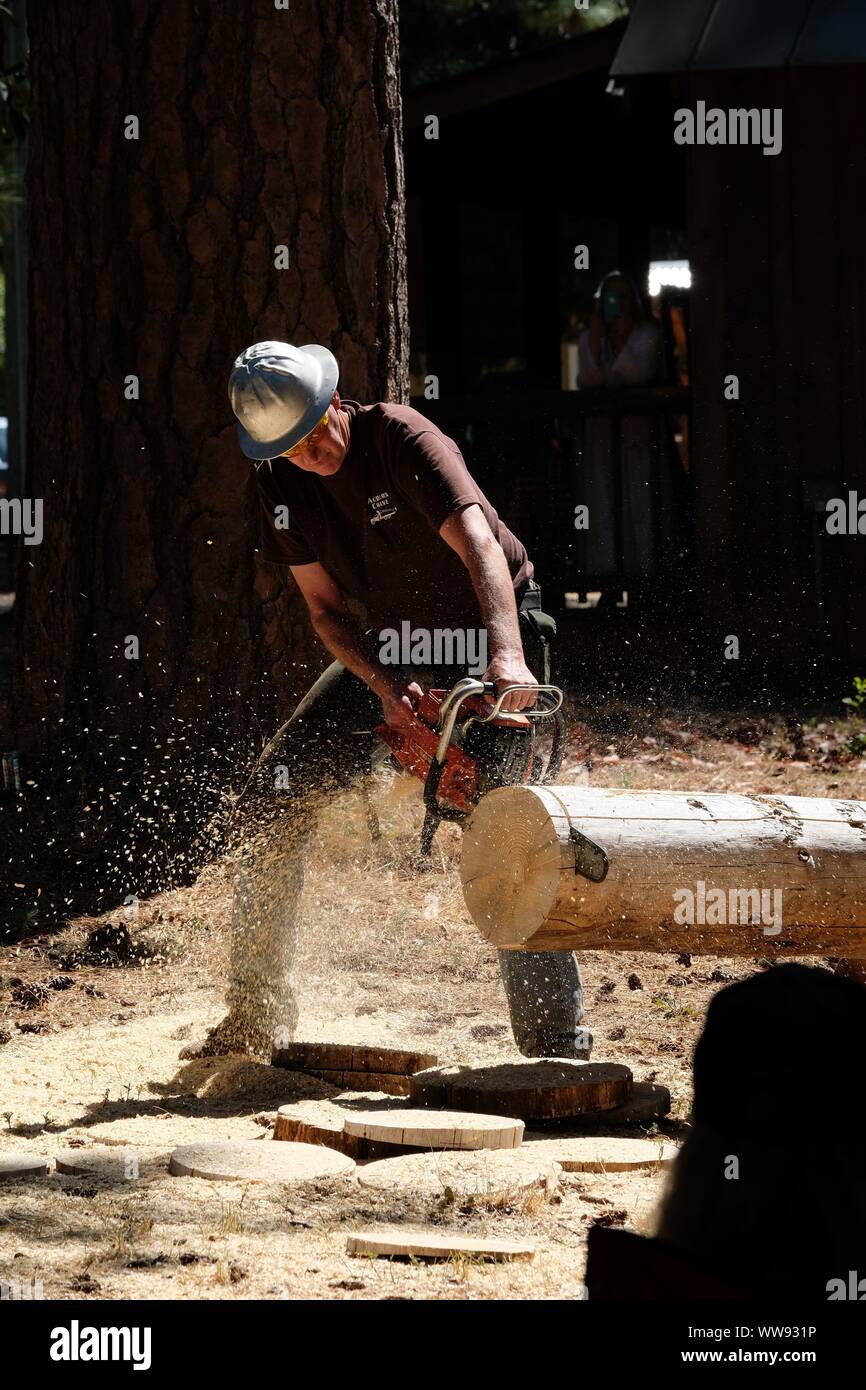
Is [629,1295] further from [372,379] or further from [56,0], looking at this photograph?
[56,0]

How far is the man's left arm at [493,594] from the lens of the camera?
4168 mm

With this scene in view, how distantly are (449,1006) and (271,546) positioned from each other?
1717 millimetres

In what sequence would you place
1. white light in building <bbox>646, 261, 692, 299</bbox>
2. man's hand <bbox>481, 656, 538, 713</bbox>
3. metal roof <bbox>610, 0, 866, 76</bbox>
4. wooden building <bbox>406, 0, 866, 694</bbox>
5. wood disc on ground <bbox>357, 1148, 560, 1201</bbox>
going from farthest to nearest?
white light in building <bbox>646, 261, 692, 299</bbox>
wooden building <bbox>406, 0, 866, 694</bbox>
metal roof <bbox>610, 0, 866, 76</bbox>
man's hand <bbox>481, 656, 538, 713</bbox>
wood disc on ground <bbox>357, 1148, 560, 1201</bbox>

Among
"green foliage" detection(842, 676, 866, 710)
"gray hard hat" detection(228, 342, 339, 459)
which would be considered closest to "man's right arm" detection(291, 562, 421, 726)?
"gray hard hat" detection(228, 342, 339, 459)

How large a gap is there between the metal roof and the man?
18.3 feet

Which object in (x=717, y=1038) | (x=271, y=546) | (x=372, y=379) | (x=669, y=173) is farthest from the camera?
(x=669, y=173)

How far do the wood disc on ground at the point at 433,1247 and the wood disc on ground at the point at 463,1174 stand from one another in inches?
13.5

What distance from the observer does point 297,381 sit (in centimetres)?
442

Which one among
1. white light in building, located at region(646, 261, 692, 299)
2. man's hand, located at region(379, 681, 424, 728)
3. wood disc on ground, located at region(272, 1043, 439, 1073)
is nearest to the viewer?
man's hand, located at region(379, 681, 424, 728)

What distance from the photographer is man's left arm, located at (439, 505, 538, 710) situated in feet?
13.7

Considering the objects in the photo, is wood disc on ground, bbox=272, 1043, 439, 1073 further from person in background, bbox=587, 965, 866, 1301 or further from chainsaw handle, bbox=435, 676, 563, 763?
person in background, bbox=587, 965, 866, 1301

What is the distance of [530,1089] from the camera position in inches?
164

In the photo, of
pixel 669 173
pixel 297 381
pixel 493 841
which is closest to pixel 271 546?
pixel 297 381

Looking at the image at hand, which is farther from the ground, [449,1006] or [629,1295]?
[629,1295]
